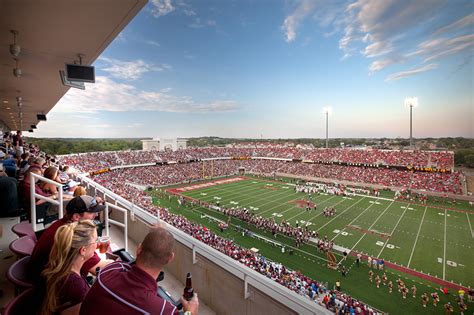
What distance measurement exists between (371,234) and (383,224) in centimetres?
337

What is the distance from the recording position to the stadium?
3.24 meters

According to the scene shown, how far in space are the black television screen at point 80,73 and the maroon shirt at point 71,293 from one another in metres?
5.37

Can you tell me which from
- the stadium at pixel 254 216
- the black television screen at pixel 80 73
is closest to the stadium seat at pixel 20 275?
the stadium at pixel 254 216

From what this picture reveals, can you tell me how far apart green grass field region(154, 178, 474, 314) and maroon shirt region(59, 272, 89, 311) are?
13.9 meters

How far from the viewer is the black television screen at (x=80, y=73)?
5758mm

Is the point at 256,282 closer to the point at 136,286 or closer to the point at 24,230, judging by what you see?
the point at 136,286

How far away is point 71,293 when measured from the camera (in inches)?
72.6

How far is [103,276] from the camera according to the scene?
5.36ft

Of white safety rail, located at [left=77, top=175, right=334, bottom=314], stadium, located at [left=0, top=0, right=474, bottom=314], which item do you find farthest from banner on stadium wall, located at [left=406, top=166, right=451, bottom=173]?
white safety rail, located at [left=77, top=175, right=334, bottom=314]

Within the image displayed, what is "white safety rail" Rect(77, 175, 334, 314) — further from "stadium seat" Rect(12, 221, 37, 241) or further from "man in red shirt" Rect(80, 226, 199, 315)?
"stadium seat" Rect(12, 221, 37, 241)

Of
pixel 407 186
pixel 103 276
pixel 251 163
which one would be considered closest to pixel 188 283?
pixel 103 276

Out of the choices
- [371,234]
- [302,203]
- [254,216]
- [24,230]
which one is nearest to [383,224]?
[371,234]

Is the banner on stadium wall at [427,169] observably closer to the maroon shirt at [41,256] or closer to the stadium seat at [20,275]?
A: the maroon shirt at [41,256]

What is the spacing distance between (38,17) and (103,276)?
4.40m
